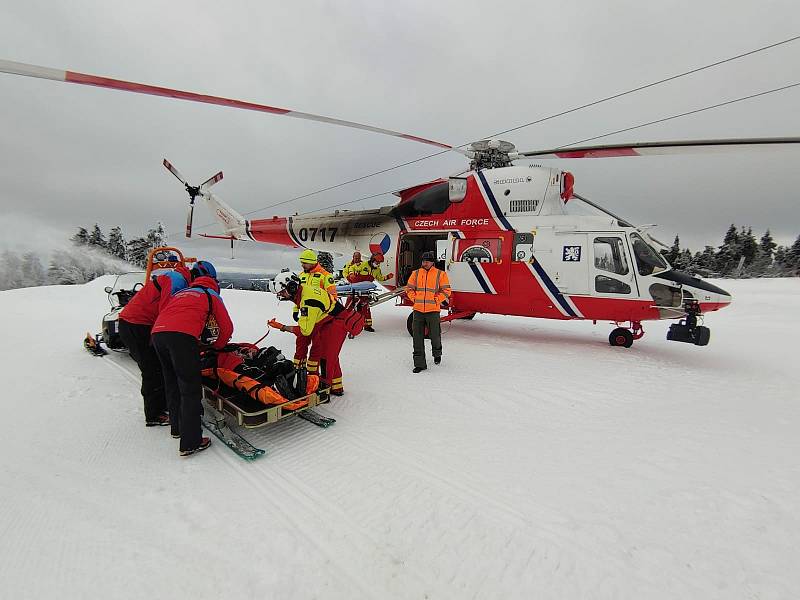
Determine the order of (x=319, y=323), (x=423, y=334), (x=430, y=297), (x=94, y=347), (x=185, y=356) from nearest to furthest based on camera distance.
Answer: (x=185, y=356) < (x=319, y=323) < (x=423, y=334) < (x=430, y=297) < (x=94, y=347)

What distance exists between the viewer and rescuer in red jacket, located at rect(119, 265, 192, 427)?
11.5ft

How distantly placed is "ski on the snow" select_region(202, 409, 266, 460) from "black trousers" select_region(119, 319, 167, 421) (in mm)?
490

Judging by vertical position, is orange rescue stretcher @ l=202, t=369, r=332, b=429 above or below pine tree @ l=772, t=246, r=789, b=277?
below

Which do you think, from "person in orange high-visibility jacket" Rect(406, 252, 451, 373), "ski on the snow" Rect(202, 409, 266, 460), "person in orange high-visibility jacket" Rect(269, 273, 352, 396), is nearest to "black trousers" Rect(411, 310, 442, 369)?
"person in orange high-visibility jacket" Rect(406, 252, 451, 373)

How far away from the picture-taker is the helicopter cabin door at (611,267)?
648 centimetres

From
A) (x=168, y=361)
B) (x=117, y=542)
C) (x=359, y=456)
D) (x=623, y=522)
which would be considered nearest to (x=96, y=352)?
(x=168, y=361)

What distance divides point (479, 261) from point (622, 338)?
3190 mm

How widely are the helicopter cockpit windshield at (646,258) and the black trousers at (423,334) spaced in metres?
3.87

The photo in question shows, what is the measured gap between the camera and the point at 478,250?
759 centimetres

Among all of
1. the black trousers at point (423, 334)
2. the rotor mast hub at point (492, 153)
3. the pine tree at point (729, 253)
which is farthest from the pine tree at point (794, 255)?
the black trousers at point (423, 334)

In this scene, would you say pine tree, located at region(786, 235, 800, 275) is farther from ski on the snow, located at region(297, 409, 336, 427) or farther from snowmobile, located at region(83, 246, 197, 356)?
snowmobile, located at region(83, 246, 197, 356)

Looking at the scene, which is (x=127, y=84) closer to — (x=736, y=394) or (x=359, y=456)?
(x=359, y=456)

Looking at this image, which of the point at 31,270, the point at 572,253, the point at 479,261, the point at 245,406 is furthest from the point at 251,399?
the point at 31,270

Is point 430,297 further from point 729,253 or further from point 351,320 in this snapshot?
point 729,253
